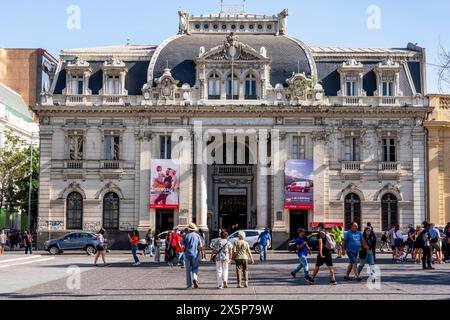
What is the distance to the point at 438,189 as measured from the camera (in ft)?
167

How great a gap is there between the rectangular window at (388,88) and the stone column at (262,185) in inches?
380

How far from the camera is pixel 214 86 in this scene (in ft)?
168

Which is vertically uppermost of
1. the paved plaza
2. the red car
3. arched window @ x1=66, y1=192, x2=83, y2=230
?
the red car

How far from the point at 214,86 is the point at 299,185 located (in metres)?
9.63

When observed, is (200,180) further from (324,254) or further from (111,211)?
(324,254)

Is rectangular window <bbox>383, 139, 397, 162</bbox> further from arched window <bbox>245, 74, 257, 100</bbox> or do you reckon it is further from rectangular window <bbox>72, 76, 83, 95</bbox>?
A: rectangular window <bbox>72, 76, 83, 95</bbox>

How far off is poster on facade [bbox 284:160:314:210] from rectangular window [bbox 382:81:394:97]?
7708mm

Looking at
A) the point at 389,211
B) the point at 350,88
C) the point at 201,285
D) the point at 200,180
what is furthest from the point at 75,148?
the point at 201,285

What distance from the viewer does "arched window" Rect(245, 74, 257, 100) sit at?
5119 cm

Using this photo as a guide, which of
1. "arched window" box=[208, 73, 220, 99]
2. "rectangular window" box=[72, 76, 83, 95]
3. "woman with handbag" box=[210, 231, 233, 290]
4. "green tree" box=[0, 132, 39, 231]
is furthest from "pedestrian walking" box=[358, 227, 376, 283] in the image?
"green tree" box=[0, 132, 39, 231]

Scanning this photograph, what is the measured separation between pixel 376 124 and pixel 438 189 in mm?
6592

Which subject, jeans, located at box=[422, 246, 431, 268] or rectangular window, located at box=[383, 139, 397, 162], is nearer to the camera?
jeans, located at box=[422, 246, 431, 268]
